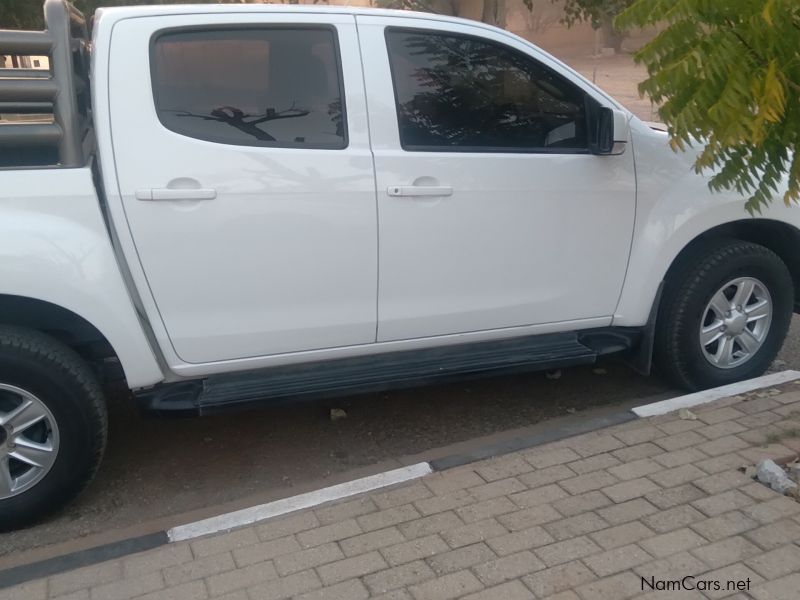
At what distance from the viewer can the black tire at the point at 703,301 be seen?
4230mm

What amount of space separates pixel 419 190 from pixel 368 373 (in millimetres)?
872

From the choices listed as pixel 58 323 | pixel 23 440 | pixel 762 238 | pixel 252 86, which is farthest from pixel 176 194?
pixel 762 238

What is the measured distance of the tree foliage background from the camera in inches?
101

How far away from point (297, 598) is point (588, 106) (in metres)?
2.68

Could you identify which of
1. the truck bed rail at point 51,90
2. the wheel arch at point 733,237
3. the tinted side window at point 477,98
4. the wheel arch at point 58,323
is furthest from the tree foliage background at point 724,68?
the wheel arch at point 58,323

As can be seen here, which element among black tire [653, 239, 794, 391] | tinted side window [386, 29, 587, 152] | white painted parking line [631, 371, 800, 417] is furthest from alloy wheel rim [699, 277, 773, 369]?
tinted side window [386, 29, 587, 152]

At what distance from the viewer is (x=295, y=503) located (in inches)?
132

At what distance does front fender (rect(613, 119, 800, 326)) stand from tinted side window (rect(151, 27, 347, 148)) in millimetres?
1575

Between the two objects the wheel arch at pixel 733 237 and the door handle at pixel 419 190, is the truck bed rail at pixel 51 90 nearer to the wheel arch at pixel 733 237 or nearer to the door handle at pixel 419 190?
the door handle at pixel 419 190

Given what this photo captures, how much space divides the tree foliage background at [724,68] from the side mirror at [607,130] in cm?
90

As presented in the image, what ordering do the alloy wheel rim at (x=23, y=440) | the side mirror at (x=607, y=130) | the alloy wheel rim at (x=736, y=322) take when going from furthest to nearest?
the alloy wheel rim at (x=736, y=322) → the side mirror at (x=607, y=130) → the alloy wheel rim at (x=23, y=440)

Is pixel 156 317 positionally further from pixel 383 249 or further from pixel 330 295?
pixel 383 249

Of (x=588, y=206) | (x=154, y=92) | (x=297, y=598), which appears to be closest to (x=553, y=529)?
(x=297, y=598)

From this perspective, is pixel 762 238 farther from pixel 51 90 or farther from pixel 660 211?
pixel 51 90
